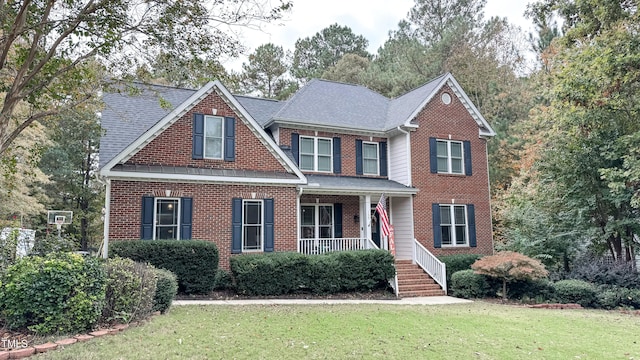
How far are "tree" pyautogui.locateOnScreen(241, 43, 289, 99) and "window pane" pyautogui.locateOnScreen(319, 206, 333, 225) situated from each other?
67.4ft

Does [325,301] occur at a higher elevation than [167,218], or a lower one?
lower

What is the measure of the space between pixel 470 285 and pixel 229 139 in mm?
9473

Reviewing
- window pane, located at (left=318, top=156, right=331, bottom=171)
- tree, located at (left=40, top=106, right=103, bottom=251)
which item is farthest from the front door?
tree, located at (left=40, top=106, right=103, bottom=251)

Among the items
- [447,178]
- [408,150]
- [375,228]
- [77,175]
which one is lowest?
[375,228]

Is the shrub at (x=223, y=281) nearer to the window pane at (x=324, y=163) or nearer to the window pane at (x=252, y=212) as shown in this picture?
the window pane at (x=252, y=212)

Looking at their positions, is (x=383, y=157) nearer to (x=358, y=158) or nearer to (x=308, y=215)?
(x=358, y=158)

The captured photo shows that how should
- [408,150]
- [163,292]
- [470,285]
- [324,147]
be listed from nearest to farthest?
1. [163,292]
2. [470,285]
3. [324,147]
4. [408,150]

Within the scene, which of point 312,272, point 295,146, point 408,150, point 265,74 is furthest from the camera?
point 265,74

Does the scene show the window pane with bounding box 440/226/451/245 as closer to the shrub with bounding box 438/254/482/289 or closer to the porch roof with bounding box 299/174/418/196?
the shrub with bounding box 438/254/482/289

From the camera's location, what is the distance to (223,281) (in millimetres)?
12789

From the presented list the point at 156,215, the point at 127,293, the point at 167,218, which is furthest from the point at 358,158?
the point at 127,293

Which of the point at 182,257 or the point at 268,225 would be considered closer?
the point at 182,257

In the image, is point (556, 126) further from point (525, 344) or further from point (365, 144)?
point (525, 344)

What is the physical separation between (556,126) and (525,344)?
11.7m
